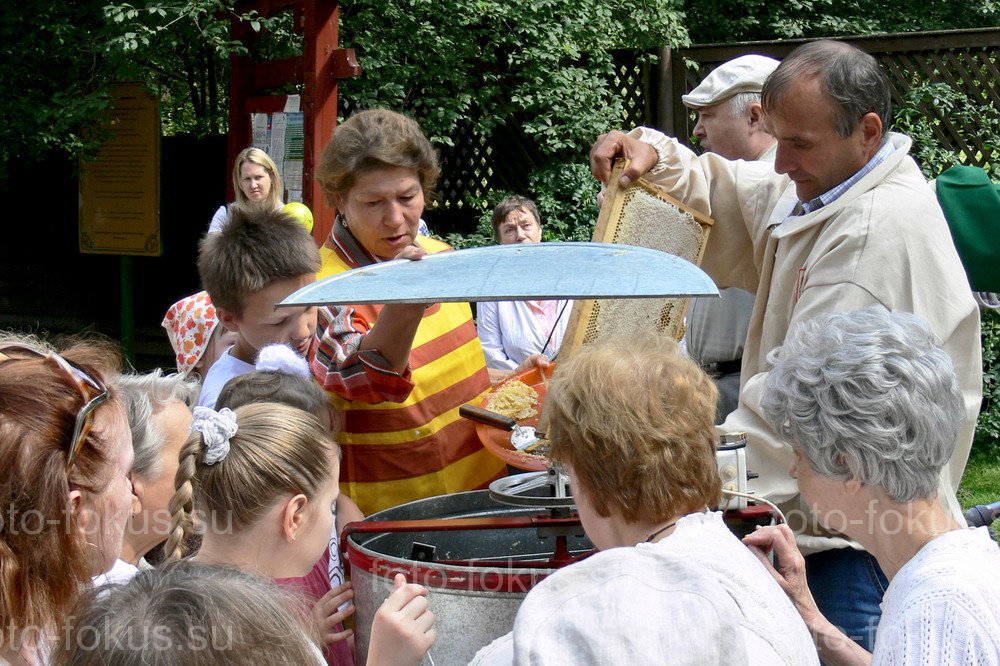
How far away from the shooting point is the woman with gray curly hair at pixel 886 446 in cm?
186

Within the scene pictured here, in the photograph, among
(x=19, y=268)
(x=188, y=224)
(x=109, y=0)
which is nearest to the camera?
(x=109, y=0)

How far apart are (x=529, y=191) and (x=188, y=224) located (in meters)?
3.18

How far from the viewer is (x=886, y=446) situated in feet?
6.39

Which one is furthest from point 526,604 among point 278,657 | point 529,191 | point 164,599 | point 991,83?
point 991,83

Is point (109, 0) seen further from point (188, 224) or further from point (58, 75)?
point (188, 224)

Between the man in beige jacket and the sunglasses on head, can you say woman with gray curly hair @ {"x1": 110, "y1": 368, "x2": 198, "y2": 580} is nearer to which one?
the sunglasses on head

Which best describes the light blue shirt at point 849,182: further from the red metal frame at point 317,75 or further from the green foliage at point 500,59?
the green foliage at point 500,59

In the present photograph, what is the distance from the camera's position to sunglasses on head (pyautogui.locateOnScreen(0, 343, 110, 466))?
1662 millimetres

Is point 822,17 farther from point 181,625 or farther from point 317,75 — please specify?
point 181,625

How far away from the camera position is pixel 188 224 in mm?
9305

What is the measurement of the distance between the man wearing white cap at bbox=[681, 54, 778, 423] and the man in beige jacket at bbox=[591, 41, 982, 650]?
507 mm

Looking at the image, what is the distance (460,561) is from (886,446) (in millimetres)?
903

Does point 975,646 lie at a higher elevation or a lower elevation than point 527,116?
lower

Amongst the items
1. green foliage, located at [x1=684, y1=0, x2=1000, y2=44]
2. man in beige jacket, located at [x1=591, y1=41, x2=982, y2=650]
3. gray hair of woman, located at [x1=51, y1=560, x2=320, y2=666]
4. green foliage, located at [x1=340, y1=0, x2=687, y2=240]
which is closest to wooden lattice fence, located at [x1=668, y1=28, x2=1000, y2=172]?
green foliage, located at [x1=340, y1=0, x2=687, y2=240]
